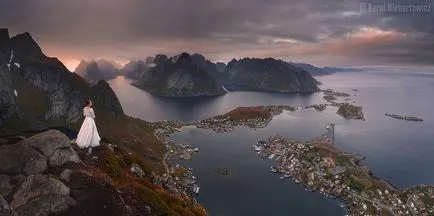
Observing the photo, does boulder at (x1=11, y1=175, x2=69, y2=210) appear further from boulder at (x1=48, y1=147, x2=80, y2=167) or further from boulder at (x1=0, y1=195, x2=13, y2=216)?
boulder at (x1=0, y1=195, x2=13, y2=216)

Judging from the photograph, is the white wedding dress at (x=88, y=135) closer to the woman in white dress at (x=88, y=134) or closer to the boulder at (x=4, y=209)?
the woman in white dress at (x=88, y=134)

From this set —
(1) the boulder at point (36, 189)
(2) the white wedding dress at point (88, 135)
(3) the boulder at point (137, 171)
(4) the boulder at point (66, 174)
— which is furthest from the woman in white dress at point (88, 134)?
(3) the boulder at point (137, 171)

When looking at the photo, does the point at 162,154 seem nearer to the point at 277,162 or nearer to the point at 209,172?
the point at 209,172

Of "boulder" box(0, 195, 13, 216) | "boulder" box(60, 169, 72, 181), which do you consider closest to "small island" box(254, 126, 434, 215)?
"boulder" box(60, 169, 72, 181)

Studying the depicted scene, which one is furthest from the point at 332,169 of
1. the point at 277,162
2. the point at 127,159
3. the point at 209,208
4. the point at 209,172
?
the point at 127,159

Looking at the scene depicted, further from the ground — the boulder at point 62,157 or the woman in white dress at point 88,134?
the woman in white dress at point 88,134
